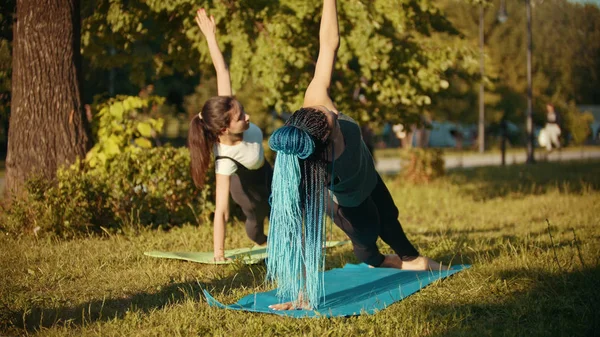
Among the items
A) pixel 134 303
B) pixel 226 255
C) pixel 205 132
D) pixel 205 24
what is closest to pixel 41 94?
pixel 205 24

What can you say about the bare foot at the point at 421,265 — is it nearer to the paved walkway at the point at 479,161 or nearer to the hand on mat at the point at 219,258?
the hand on mat at the point at 219,258

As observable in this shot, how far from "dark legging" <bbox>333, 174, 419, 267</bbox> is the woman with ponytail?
127 cm

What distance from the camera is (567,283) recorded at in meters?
4.86

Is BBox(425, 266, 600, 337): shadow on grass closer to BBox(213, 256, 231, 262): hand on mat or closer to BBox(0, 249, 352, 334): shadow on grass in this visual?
BBox(0, 249, 352, 334): shadow on grass

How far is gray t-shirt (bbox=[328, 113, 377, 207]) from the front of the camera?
436 centimetres

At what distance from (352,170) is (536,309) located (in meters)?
1.54

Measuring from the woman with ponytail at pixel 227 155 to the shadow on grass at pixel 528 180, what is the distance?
646 cm

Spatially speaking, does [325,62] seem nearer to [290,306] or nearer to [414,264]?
[290,306]

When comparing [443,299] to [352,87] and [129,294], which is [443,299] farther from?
[352,87]

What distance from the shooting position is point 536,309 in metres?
4.29

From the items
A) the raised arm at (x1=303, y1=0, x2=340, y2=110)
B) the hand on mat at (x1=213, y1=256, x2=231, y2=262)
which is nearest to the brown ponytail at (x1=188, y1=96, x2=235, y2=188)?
the hand on mat at (x1=213, y1=256, x2=231, y2=262)

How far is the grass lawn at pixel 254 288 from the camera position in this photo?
158 inches

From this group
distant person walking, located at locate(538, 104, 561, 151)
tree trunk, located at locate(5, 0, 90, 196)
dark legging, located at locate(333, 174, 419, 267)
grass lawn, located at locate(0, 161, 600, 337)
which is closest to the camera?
grass lawn, located at locate(0, 161, 600, 337)

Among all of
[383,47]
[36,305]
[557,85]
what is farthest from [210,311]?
[557,85]
